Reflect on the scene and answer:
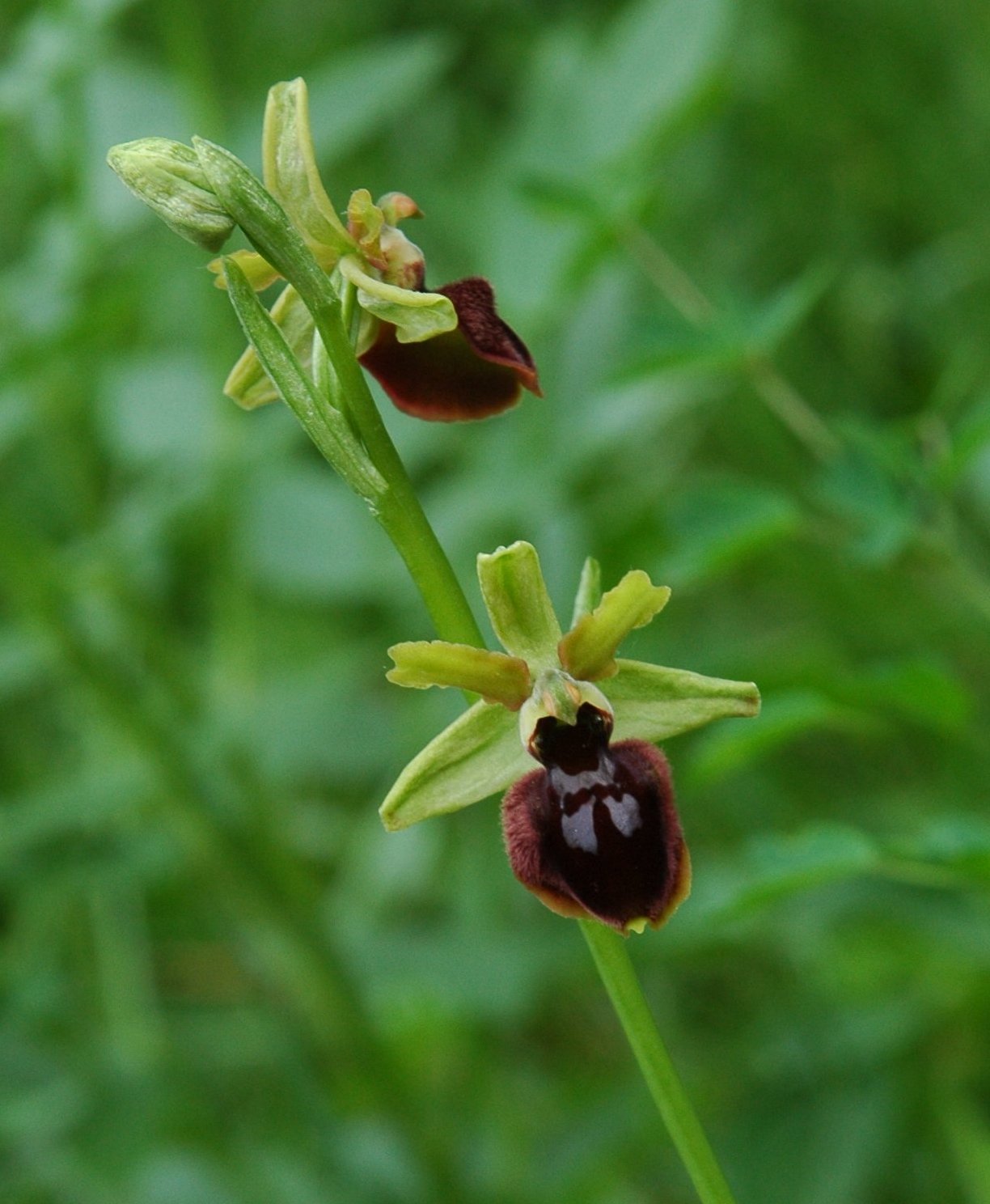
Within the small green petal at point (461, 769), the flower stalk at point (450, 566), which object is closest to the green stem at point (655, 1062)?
the flower stalk at point (450, 566)

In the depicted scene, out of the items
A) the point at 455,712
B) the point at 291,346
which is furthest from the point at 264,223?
the point at 455,712

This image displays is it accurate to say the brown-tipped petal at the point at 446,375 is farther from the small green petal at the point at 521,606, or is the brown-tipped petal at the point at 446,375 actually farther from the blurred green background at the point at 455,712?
the blurred green background at the point at 455,712

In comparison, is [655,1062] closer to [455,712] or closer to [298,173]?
[298,173]

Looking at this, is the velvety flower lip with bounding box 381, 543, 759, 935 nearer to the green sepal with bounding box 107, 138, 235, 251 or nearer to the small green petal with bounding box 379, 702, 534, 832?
the small green petal with bounding box 379, 702, 534, 832

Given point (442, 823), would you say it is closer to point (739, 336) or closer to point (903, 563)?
point (903, 563)

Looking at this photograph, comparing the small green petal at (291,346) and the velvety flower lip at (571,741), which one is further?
the small green petal at (291,346)

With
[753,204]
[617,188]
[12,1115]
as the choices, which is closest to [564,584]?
[617,188]
